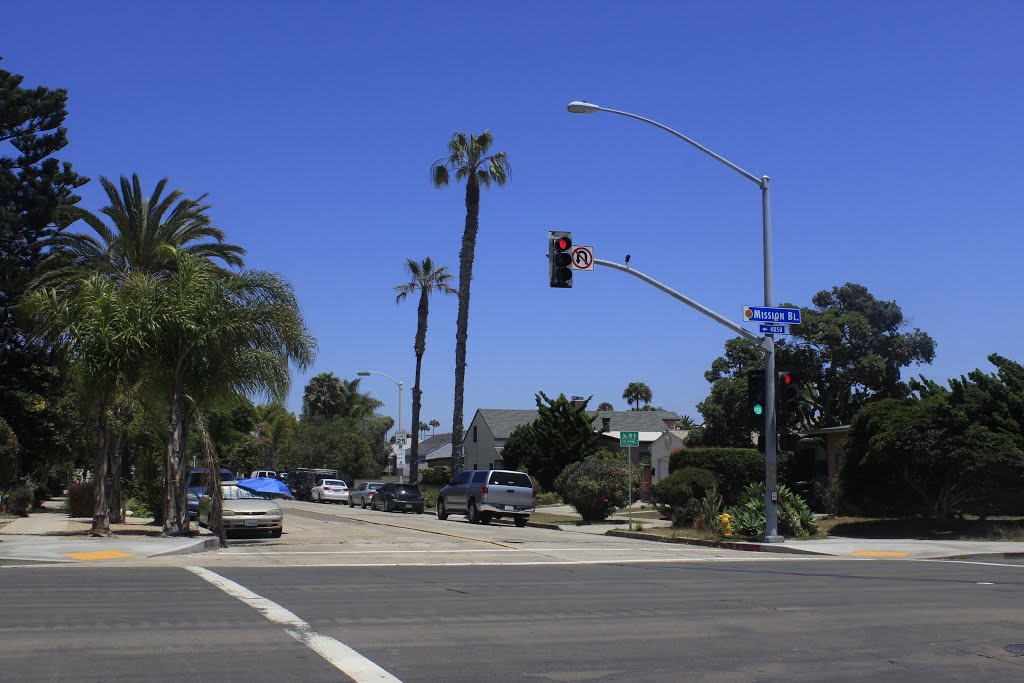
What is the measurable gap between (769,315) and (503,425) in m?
47.3

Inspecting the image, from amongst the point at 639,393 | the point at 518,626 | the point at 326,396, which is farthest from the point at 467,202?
the point at 639,393

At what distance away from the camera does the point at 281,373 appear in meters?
22.7

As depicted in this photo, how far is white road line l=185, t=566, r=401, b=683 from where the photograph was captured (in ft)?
25.0

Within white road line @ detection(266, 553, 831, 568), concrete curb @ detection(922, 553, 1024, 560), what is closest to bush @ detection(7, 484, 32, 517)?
white road line @ detection(266, 553, 831, 568)

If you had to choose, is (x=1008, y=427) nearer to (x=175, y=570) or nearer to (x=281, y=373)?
(x=281, y=373)

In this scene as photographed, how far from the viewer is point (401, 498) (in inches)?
1783

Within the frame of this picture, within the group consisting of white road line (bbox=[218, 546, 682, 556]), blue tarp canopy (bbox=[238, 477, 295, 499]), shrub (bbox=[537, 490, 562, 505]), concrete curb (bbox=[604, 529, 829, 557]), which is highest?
blue tarp canopy (bbox=[238, 477, 295, 499])

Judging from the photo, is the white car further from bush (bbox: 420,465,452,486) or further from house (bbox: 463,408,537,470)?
house (bbox: 463,408,537,470)

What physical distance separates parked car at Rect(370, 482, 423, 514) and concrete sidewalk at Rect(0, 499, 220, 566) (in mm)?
20405

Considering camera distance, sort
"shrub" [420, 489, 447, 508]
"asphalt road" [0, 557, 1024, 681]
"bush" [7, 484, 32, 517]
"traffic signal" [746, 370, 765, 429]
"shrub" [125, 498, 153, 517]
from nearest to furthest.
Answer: "asphalt road" [0, 557, 1024, 681] → "traffic signal" [746, 370, 765, 429] → "shrub" [125, 498, 153, 517] → "bush" [7, 484, 32, 517] → "shrub" [420, 489, 447, 508]

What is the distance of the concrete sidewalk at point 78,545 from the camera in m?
17.8

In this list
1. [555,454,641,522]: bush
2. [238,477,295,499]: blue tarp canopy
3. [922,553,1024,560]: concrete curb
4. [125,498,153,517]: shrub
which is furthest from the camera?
[555,454,641,522]: bush

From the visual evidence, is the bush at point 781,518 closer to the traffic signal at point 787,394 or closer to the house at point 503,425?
the traffic signal at point 787,394

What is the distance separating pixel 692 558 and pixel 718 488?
44.9ft
